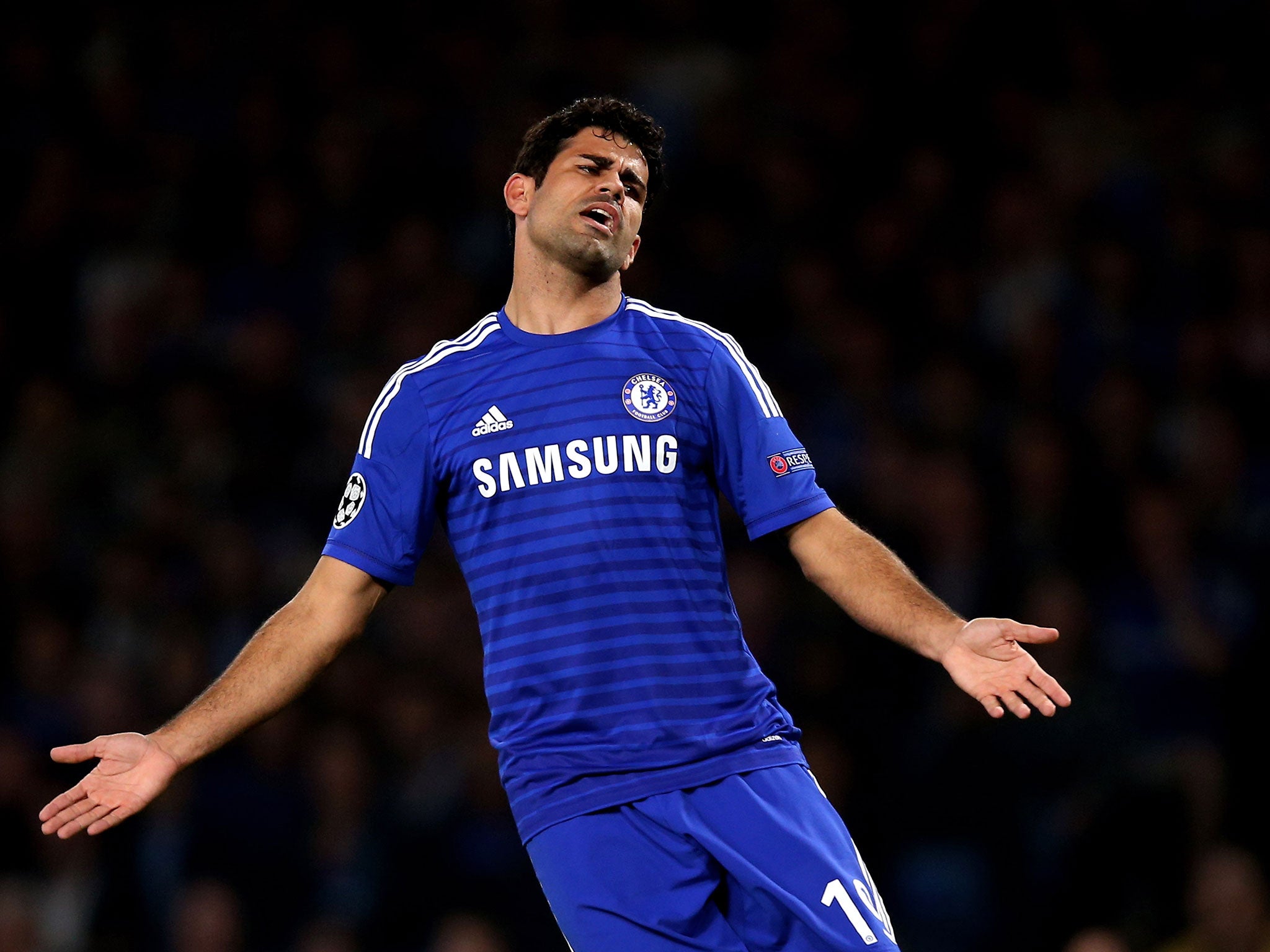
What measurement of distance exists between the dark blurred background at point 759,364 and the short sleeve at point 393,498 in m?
2.75

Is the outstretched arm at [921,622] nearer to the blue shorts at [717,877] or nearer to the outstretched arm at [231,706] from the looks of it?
the blue shorts at [717,877]

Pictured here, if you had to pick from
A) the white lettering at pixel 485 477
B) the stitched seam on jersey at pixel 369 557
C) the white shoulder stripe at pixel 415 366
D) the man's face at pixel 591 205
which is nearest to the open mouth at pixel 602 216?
the man's face at pixel 591 205

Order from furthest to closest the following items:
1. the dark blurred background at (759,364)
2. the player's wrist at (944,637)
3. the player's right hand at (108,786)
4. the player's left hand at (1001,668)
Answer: the dark blurred background at (759,364)
the player's right hand at (108,786)
the player's wrist at (944,637)
the player's left hand at (1001,668)

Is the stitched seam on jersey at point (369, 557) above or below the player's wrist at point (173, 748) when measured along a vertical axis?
above

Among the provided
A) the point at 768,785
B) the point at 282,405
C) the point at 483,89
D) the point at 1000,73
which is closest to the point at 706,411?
the point at 768,785

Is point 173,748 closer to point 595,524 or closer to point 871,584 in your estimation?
point 595,524

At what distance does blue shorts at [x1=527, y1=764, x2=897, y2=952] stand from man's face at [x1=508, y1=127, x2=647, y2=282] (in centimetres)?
126

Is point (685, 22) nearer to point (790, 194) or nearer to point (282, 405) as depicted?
point (790, 194)

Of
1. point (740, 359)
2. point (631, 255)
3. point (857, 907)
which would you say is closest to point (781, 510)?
point (740, 359)

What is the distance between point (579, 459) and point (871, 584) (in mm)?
693

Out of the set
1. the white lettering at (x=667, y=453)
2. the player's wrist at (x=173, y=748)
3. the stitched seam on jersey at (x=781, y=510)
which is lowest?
the player's wrist at (x=173, y=748)

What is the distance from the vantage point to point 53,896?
6898 mm

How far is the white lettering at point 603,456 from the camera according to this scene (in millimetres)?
3424

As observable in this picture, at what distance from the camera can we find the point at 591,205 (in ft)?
12.3
